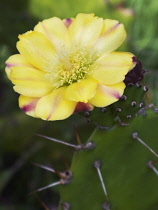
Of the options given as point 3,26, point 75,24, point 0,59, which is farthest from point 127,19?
point 75,24

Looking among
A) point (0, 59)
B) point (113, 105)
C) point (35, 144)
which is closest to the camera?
point (113, 105)

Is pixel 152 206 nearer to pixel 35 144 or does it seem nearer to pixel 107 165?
pixel 107 165

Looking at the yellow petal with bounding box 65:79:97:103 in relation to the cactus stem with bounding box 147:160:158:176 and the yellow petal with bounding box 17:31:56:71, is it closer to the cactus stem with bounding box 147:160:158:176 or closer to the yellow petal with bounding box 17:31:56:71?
the yellow petal with bounding box 17:31:56:71

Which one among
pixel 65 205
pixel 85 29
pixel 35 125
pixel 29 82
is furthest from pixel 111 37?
pixel 35 125

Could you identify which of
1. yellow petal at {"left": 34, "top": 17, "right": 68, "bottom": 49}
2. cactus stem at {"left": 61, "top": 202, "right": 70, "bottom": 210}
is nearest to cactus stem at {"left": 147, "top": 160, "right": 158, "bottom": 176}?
cactus stem at {"left": 61, "top": 202, "right": 70, "bottom": 210}

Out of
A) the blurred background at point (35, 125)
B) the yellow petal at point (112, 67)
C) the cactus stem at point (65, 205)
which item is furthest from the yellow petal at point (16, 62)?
the blurred background at point (35, 125)
